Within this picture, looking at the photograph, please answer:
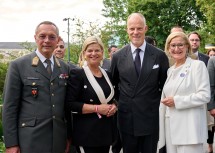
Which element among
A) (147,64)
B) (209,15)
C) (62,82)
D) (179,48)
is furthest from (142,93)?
(209,15)

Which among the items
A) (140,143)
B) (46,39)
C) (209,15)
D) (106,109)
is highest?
(209,15)

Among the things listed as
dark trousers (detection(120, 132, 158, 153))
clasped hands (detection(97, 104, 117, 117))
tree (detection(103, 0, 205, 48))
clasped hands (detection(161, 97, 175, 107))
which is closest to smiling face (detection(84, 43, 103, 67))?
clasped hands (detection(97, 104, 117, 117))

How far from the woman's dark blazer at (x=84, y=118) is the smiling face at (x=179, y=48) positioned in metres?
1.17

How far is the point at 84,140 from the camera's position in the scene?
4172 millimetres

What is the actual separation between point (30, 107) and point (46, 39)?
29.4 inches

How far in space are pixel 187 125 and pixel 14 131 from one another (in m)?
1.99

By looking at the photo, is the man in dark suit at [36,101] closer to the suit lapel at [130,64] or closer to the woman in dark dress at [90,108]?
the woman in dark dress at [90,108]

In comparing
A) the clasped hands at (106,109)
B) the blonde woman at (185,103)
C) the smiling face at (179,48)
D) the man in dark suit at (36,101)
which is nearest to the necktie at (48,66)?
the man in dark suit at (36,101)

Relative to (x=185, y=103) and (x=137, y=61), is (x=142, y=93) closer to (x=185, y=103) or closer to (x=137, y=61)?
(x=137, y=61)

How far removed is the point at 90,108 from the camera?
13.5ft

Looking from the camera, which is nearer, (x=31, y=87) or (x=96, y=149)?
(x=31, y=87)

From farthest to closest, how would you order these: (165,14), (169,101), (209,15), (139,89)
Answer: (165,14)
(209,15)
(139,89)
(169,101)

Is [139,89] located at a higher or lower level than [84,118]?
higher

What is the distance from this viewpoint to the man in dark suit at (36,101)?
376 centimetres
